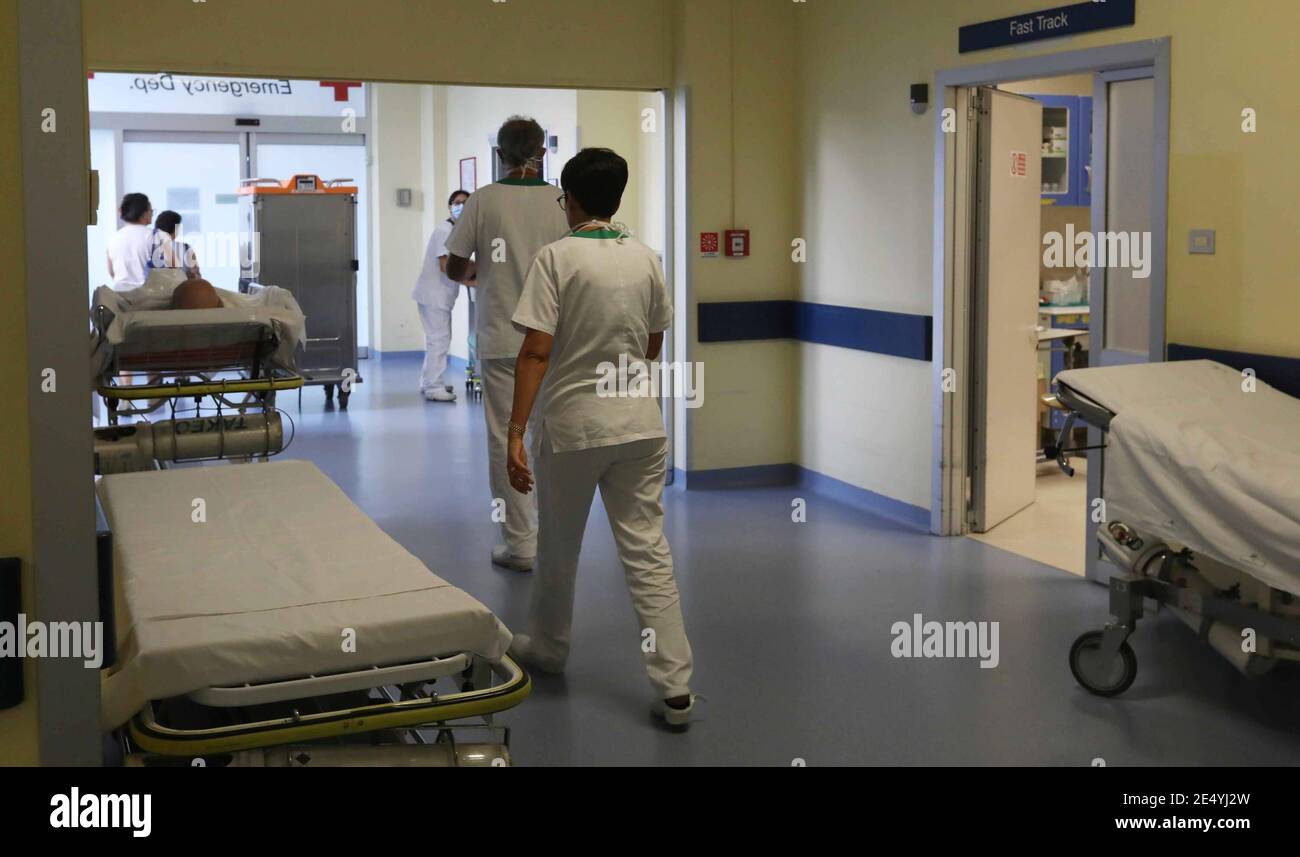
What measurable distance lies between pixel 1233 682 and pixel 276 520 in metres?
3.10

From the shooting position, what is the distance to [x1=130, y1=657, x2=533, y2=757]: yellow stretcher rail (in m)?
2.42

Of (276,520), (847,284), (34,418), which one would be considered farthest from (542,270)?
(847,284)

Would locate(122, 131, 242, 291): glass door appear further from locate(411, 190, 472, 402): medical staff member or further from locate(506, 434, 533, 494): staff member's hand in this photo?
locate(506, 434, 533, 494): staff member's hand

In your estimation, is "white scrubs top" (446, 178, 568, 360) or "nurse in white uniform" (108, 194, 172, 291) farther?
"nurse in white uniform" (108, 194, 172, 291)

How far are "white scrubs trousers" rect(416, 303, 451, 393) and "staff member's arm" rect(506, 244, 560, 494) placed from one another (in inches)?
283

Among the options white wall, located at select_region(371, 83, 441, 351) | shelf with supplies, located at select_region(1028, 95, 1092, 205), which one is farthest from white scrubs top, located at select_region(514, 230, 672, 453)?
white wall, located at select_region(371, 83, 441, 351)

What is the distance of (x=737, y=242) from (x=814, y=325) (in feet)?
2.09

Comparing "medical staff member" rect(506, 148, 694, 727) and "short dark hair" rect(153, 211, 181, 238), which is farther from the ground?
"short dark hair" rect(153, 211, 181, 238)

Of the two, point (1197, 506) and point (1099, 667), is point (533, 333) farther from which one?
point (1099, 667)

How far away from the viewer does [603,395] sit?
155 inches

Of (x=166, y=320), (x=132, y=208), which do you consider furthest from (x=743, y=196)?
(x=132, y=208)

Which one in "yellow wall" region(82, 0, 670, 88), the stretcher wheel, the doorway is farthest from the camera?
"yellow wall" region(82, 0, 670, 88)

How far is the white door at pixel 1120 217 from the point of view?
5.37 metres

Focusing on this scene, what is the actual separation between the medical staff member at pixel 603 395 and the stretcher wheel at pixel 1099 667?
1294mm
